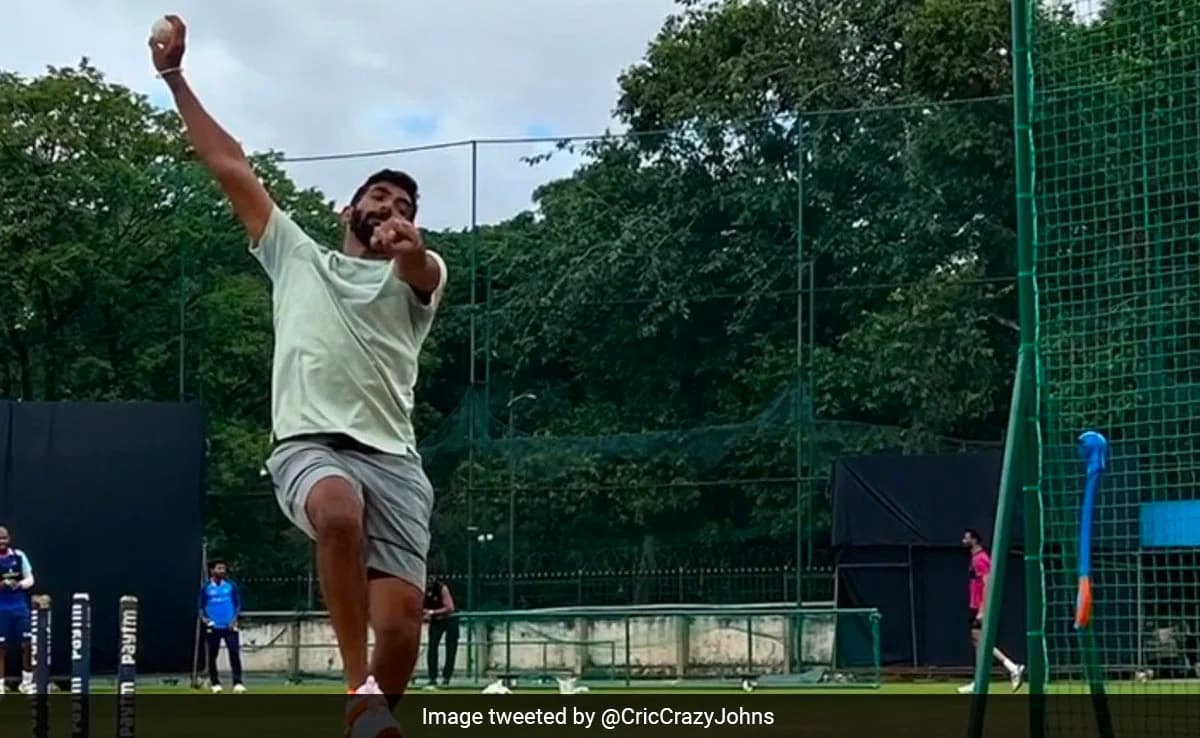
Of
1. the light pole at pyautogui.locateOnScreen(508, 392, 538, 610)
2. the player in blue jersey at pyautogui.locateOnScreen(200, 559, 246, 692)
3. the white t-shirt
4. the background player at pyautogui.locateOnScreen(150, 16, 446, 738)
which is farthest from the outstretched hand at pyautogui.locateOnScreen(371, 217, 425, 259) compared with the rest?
the light pole at pyautogui.locateOnScreen(508, 392, 538, 610)

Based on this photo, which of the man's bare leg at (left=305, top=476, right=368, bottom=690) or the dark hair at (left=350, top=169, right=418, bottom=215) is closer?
the man's bare leg at (left=305, top=476, right=368, bottom=690)

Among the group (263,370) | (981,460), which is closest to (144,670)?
(263,370)

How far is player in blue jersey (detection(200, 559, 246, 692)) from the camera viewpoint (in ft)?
78.2

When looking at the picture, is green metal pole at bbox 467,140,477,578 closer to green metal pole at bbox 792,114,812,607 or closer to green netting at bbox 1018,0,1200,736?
green metal pole at bbox 792,114,812,607

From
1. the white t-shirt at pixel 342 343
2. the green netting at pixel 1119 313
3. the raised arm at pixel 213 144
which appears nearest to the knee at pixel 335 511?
the white t-shirt at pixel 342 343

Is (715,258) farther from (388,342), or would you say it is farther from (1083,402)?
(388,342)

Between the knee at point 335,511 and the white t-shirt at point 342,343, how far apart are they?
213mm

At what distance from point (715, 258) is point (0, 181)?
55.8ft

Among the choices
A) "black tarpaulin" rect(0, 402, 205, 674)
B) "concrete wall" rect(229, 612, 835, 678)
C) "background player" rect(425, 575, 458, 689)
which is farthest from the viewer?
"black tarpaulin" rect(0, 402, 205, 674)

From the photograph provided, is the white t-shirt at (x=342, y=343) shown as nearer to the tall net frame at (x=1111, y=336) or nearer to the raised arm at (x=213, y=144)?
the raised arm at (x=213, y=144)

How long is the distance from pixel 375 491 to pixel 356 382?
0.30 metres

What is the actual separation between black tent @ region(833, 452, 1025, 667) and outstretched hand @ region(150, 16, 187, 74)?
19.5 meters

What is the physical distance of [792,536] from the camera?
79.8 feet
